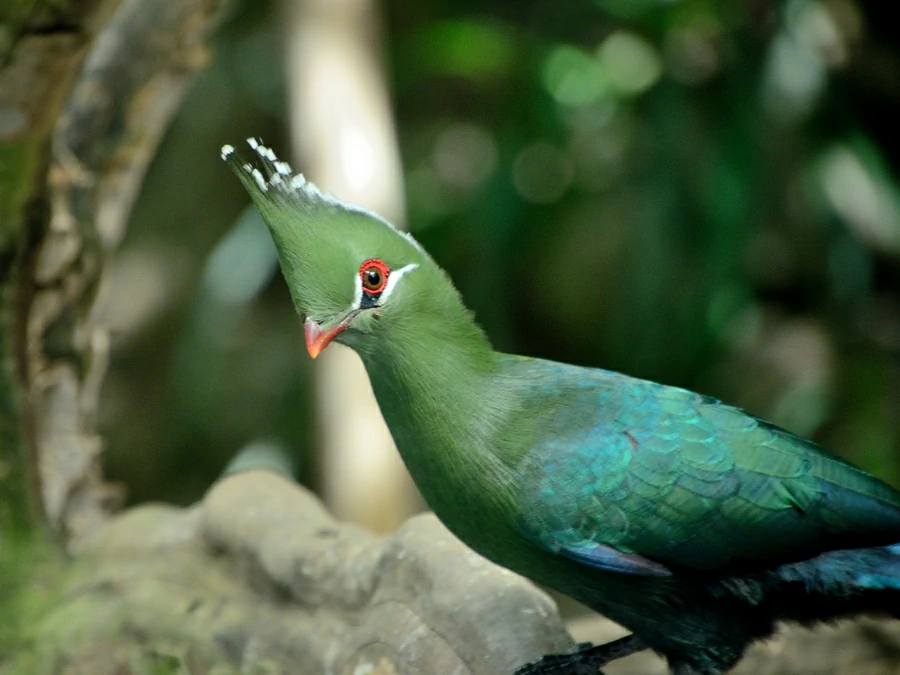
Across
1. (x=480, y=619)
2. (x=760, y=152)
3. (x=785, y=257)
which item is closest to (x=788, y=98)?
(x=760, y=152)

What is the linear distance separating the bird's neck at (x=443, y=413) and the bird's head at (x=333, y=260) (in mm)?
48

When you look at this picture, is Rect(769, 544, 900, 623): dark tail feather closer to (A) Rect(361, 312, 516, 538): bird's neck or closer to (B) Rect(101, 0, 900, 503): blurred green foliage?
(A) Rect(361, 312, 516, 538): bird's neck

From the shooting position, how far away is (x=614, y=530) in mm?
1726

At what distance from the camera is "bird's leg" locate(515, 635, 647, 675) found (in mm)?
1845

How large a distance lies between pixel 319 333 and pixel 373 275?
0.45 feet

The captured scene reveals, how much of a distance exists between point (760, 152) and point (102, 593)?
3057 millimetres

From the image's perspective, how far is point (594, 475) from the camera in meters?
1.74

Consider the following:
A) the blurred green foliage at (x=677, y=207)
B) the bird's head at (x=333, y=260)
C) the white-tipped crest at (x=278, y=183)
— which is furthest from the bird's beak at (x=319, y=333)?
the blurred green foliage at (x=677, y=207)

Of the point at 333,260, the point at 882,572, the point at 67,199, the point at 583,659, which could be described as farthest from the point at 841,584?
the point at 67,199

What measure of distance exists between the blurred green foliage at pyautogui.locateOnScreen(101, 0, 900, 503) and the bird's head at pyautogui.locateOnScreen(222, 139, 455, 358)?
7.83ft

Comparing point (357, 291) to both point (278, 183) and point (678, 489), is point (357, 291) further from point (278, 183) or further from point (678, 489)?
point (678, 489)

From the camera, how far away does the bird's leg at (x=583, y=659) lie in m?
1.85

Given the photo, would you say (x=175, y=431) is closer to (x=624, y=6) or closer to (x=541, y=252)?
(x=541, y=252)

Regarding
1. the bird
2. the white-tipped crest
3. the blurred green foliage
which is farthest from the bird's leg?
the blurred green foliage
